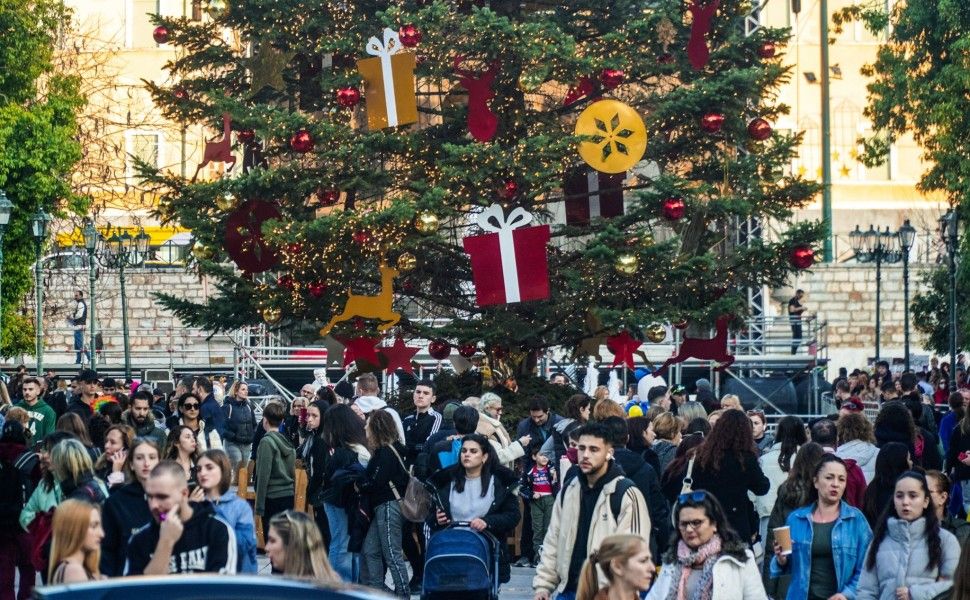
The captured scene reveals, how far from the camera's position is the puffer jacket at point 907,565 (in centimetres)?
809

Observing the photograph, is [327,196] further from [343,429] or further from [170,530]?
[170,530]

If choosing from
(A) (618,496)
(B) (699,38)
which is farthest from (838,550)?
(B) (699,38)

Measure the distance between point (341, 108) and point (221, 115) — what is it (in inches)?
53.5

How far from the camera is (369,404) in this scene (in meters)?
15.7

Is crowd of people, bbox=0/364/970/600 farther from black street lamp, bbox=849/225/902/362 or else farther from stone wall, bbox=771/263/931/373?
stone wall, bbox=771/263/931/373

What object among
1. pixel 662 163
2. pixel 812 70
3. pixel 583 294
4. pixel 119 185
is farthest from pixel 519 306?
pixel 812 70

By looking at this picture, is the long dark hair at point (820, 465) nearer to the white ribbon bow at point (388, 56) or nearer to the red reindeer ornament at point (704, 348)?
the white ribbon bow at point (388, 56)

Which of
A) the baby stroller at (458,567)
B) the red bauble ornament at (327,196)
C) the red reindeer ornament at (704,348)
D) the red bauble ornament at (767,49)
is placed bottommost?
the baby stroller at (458,567)

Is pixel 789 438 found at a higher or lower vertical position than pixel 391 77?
lower

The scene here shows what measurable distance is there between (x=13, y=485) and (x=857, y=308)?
38388mm

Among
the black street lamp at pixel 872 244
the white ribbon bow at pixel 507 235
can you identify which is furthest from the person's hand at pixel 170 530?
the black street lamp at pixel 872 244

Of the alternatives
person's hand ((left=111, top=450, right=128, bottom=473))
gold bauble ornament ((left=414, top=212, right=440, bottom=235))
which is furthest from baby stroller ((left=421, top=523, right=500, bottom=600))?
gold bauble ornament ((left=414, top=212, right=440, bottom=235))

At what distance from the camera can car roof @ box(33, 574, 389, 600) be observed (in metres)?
5.54

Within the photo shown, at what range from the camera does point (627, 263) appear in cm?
1819
